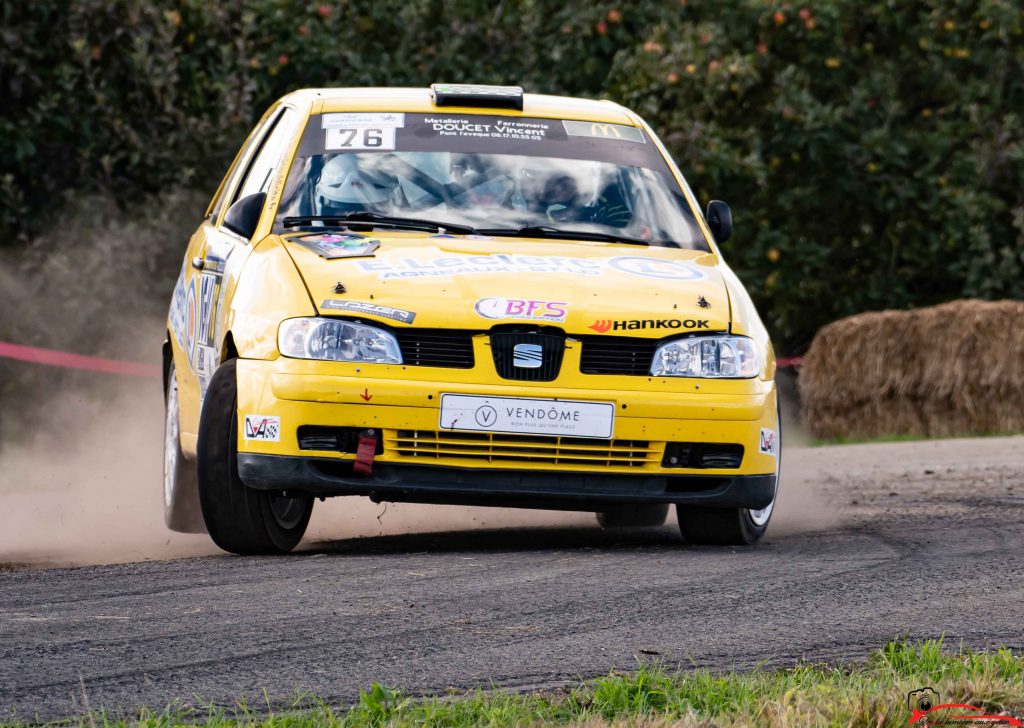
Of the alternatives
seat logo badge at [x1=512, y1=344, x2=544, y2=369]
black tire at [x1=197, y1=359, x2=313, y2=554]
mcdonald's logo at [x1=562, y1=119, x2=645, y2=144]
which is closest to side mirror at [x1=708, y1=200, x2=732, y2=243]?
mcdonald's logo at [x1=562, y1=119, x2=645, y2=144]

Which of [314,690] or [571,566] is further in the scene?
[571,566]

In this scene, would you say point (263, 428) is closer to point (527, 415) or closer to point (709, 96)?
point (527, 415)

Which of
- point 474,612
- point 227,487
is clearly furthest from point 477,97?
point 474,612

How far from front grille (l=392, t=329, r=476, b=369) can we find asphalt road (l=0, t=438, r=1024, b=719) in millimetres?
679

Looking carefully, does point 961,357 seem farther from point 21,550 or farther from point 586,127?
point 21,550

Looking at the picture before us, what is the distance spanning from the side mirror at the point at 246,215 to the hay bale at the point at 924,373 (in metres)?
9.05

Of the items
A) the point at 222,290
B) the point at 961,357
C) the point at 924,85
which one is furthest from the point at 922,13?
the point at 222,290

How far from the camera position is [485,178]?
25.5 ft

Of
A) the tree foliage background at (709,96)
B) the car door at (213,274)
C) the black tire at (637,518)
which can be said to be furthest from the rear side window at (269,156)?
the tree foliage background at (709,96)

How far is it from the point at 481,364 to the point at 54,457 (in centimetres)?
726

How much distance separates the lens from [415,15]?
52.9 ft

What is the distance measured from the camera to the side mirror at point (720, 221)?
8.16 m

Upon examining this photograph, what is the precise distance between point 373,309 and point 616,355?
2.81ft

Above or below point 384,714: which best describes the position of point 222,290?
above
